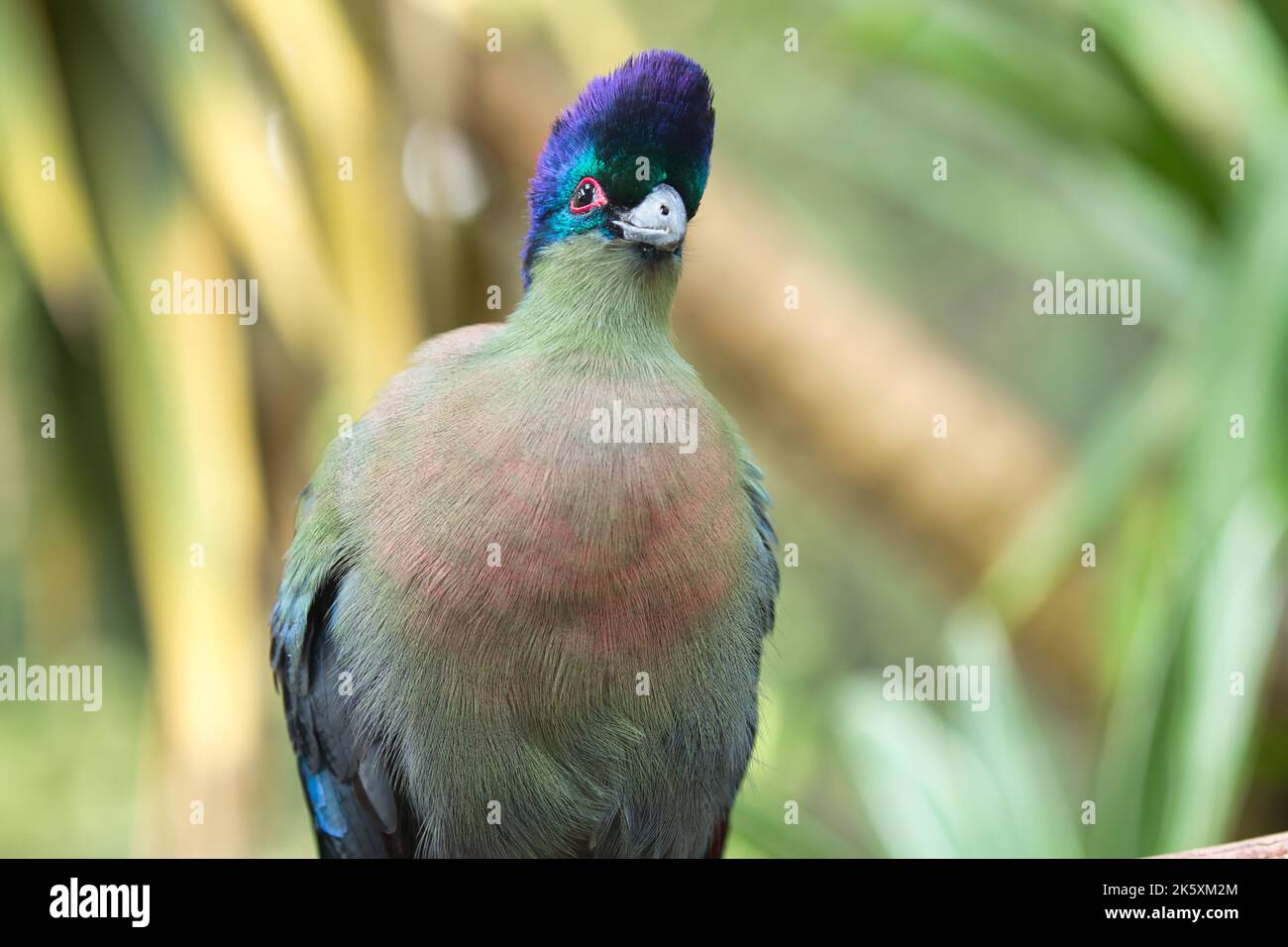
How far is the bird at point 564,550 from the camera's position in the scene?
66.2 inches

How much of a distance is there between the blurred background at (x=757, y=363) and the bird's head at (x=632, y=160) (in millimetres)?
1510

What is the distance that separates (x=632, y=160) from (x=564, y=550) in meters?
0.52

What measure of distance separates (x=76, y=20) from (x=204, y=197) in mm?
789

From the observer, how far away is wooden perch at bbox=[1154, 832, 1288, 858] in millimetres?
1481

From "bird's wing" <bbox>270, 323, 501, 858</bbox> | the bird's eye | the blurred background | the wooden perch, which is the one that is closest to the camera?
the wooden perch

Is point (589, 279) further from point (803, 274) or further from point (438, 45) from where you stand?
point (438, 45)

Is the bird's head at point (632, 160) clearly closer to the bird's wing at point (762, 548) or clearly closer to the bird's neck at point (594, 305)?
the bird's neck at point (594, 305)

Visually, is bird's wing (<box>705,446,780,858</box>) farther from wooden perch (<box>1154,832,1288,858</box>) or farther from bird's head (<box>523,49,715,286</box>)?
wooden perch (<box>1154,832,1288,858</box>)

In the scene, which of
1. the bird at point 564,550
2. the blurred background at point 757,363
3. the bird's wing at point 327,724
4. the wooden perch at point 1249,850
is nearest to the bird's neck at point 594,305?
the bird at point 564,550

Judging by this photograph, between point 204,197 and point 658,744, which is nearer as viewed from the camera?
point 658,744

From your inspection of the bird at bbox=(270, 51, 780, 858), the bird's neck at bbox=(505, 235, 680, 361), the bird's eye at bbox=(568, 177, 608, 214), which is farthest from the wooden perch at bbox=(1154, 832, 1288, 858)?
the bird's eye at bbox=(568, 177, 608, 214)

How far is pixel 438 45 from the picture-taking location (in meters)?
4.22
